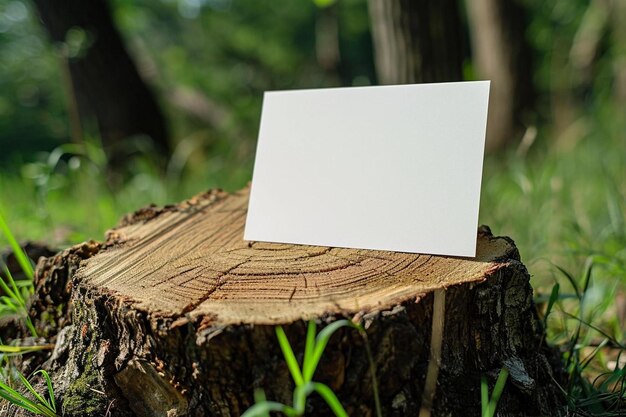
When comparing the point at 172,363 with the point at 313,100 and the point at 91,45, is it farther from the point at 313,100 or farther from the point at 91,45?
the point at 91,45

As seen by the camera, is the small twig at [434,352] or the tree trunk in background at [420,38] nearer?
the small twig at [434,352]

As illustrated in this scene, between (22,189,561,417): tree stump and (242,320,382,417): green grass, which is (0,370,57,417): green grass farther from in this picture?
(242,320,382,417): green grass

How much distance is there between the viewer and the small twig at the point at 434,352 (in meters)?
1.13

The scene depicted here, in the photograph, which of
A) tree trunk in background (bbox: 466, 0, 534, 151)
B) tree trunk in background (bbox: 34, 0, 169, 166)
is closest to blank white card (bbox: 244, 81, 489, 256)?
tree trunk in background (bbox: 34, 0, 169, 166)

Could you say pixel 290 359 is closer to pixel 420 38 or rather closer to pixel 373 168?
pixel 373 168

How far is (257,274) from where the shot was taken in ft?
4.25

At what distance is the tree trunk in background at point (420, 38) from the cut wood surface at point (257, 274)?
56.5 inches

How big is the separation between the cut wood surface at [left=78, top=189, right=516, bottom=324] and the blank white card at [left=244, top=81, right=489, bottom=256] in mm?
51

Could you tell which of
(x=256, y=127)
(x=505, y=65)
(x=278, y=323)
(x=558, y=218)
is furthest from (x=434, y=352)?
(x=256, y=127)

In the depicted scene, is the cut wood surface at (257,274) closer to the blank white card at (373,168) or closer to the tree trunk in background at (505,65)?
the blank white card at (373,168)

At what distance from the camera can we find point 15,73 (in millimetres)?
8461

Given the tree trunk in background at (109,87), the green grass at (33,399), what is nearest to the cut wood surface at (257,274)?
the green grass at (33,399)

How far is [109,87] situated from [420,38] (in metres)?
2.34

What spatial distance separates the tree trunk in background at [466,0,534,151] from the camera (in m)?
4.68
